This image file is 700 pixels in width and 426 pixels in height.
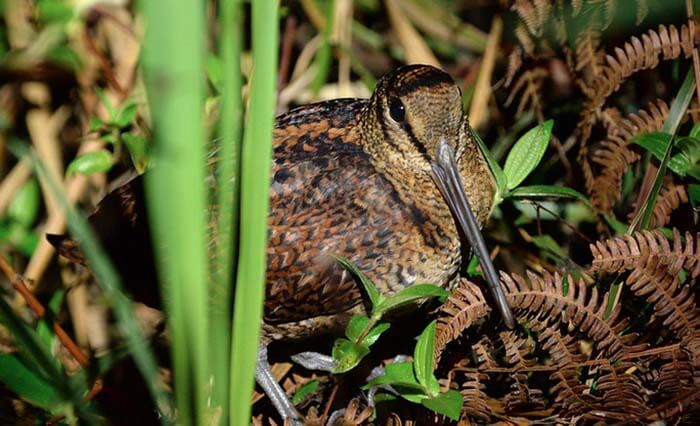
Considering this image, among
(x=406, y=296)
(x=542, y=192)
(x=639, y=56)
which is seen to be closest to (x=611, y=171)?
(x=639, y=56)

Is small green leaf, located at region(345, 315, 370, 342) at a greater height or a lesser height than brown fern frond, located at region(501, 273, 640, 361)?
greater

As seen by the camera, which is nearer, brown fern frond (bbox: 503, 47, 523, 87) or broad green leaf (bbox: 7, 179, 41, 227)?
brown fern frond (bbox: 503, 47, 523, 87)

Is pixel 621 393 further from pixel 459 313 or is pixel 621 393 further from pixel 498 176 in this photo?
pixel 498 176

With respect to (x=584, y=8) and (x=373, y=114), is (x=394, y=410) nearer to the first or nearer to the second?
(x=373, y=114)

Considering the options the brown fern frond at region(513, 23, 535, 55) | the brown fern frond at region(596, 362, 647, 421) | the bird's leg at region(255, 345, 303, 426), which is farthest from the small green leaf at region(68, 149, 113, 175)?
the brown fern frond at region(596, 362, 647, 421)

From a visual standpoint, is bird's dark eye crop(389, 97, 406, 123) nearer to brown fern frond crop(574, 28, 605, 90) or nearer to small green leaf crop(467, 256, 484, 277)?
small green leaf crop(467, 256, 484, 277)

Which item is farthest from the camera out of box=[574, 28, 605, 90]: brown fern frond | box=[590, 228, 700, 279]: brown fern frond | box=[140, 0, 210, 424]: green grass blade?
box=[574, 28, 605, 90]: brown fern frond
